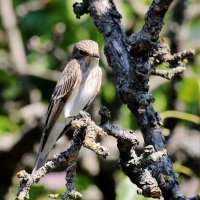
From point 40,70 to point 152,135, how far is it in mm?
3538

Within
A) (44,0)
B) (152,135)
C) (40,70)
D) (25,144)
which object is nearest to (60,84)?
(25,144)

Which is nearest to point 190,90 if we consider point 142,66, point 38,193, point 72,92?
point 72,92

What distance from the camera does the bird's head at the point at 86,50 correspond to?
507 centimetres

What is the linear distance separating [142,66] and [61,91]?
9.25 feet

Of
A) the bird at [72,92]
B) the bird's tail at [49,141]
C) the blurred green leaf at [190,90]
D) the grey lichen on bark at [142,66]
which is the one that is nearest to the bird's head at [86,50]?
the bird at [72,92]

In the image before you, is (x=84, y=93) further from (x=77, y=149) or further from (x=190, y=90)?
(x=77, y=149)

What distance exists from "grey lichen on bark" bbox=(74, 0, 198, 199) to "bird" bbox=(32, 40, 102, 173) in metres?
1.81

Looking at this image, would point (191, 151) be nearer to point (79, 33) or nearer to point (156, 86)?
point (156, 86)

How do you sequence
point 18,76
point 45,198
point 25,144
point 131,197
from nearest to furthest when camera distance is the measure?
point 131,197 < point 45,198 < point 25,144 < point 18,76

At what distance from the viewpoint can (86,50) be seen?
205 inches

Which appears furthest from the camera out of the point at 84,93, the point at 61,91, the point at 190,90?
the point at 61,91

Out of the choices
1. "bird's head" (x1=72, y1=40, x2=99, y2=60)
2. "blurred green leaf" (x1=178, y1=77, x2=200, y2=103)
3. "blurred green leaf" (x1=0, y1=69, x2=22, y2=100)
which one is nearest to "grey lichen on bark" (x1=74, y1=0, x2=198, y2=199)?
"blurred green leaf" (x1=178, y1=77, x2=200, y2=103)

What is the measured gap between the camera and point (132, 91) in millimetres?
2859

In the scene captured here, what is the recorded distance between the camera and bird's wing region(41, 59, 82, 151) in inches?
211
